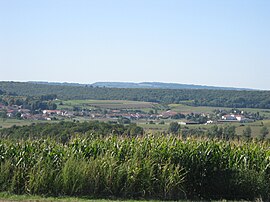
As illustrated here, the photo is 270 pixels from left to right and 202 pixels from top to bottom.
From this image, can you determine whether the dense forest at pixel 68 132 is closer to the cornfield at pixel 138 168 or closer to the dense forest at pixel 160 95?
the cornfield at pixel 138 168

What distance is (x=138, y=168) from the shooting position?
1145 cm

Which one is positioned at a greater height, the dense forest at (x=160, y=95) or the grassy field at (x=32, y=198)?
the grassy field at (x=32, y=198)

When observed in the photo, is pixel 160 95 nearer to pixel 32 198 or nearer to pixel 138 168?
pixel 138 168

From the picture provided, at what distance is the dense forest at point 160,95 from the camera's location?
64.1 metres

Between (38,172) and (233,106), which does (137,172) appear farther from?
(233,106)

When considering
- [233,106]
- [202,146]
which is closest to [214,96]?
[233,106]

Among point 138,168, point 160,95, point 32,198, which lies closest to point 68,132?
point 138,168

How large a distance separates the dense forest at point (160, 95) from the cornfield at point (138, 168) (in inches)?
1868

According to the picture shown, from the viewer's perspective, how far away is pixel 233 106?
6575 cm

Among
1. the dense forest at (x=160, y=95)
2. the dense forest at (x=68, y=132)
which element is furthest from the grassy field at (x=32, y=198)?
the dense forest at (x=160, y=95)

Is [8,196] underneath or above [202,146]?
underneath

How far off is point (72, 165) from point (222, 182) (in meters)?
4.51

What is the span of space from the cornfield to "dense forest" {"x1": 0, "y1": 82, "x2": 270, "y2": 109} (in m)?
47.5

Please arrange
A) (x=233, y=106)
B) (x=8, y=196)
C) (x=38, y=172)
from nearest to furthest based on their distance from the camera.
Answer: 1. (x=8, y=196)
2. (x=38, y=172)
3. (x=233, y=106)
